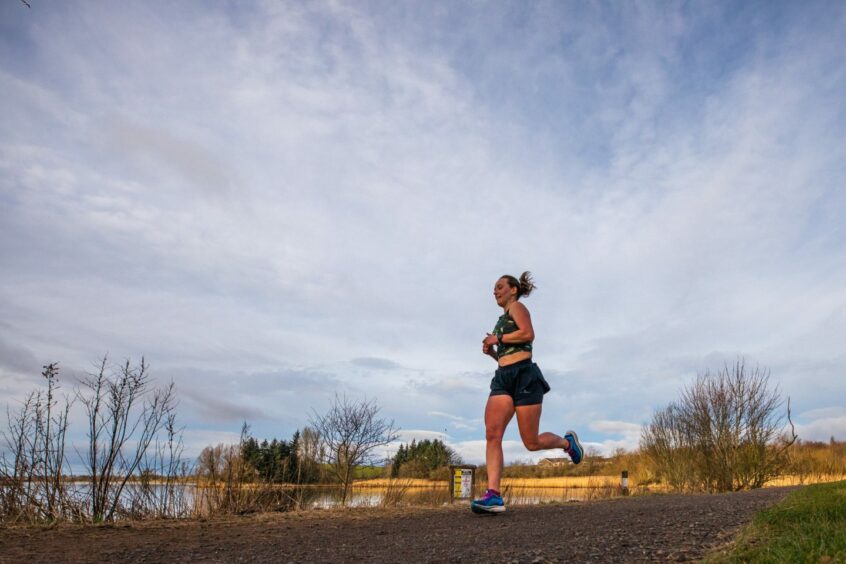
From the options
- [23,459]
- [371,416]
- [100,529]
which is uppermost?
[371,416]

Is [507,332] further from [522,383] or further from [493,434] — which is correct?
[493,434]

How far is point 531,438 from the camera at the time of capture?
6.09 m

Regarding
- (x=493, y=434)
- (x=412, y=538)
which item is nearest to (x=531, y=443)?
(x=493, y=434)

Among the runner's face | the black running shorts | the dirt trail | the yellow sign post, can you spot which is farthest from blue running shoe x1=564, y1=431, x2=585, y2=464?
the yellow sign post

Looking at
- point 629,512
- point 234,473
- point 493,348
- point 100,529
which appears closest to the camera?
point 100,529

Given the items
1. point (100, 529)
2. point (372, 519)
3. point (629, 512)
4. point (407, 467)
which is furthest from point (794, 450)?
point (100, 529)

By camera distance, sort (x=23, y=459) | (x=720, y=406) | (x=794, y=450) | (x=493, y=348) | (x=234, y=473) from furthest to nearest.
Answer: (x=794, y=450), (x=720, y=406), (x=234, y=473), (x=23, y=459), (x=493, y=348)

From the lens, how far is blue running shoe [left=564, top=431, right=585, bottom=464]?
21.9 feet

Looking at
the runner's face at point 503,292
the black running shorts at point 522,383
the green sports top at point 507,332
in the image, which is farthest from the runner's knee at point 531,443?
the runner's face at point 503,292

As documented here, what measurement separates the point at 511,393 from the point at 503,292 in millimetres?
1076

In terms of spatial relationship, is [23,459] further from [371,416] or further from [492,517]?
[371,416]

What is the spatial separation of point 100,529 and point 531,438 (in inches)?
162

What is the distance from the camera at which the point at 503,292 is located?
6.54 m

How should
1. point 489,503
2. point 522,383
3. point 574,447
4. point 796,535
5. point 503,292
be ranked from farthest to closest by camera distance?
point 574,447 → point 503,292 → point 489,503 → point 522,383 → point 796,535
